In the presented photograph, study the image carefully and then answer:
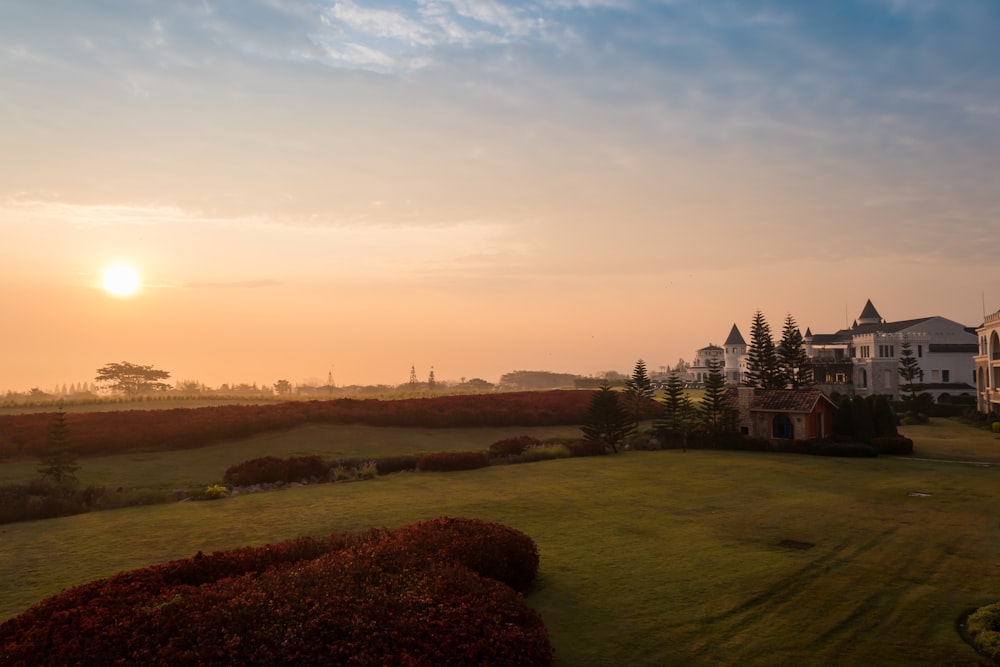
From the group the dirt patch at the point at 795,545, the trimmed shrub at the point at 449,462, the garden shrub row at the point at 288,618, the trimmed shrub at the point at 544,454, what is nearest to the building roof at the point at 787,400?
the trimmed shrub at the point at 544,454

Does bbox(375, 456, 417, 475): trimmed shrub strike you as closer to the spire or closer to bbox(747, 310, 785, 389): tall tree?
bbox(747, 310, 785, 389): tall tree

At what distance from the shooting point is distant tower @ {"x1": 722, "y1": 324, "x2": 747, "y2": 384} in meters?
101

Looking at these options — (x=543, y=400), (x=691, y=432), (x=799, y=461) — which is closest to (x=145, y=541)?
(x=799, y=461)

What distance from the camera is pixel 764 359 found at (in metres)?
53.0

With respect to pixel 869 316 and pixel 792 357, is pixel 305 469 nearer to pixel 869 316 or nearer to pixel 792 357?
pixel 792 357

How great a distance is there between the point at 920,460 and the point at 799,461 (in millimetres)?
6105

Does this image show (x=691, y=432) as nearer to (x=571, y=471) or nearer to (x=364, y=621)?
(x=571, y=471)

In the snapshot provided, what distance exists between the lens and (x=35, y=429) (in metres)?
29.5

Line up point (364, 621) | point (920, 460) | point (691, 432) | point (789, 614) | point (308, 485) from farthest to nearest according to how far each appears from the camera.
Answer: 1. point (691, 432)
2. point (920, 460)
3. point (308, 485)
4. point (789, 614)
5. point (364, 621)

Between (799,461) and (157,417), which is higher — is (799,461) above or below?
below

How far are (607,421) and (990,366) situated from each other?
39.0 m

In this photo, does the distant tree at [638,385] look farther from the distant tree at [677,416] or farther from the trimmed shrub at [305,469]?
the trimmed shrub at [305,469]

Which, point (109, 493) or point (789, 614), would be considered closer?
point (789, 614)

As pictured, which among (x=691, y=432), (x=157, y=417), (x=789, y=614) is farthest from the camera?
(x=691, y=432)
